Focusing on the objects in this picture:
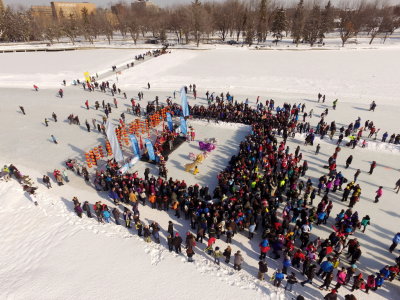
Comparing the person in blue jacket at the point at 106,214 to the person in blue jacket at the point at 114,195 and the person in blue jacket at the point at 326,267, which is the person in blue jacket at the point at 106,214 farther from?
the person in blue jacket at the point at 326,267

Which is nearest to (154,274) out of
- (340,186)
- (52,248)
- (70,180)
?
(52,248)

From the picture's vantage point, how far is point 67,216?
36.8 feet

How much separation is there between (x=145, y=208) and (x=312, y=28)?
68.3 metres

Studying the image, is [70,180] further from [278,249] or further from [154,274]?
[278,249]

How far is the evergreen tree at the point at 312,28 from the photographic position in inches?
2450

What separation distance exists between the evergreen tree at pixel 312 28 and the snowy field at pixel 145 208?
3148cm

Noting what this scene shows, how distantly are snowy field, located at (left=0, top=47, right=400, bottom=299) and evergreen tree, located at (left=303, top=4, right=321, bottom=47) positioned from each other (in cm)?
3148

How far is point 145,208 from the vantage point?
1155 centimetres

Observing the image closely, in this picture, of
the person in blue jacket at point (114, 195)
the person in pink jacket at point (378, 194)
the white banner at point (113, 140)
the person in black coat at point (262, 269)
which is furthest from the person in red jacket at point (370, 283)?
the white banner at point (113, 140)

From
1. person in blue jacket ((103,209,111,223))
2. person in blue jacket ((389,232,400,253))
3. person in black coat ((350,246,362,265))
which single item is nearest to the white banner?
person in blue jacket ((103,209,111,223))

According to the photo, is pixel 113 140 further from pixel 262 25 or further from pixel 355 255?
pixel 262 25

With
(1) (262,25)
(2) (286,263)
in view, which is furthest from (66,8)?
(2) (286,263)

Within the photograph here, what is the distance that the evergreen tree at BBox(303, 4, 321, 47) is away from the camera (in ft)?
204

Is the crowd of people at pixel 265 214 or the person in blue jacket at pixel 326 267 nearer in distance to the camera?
the person in blue jacket at pixel 326 267
